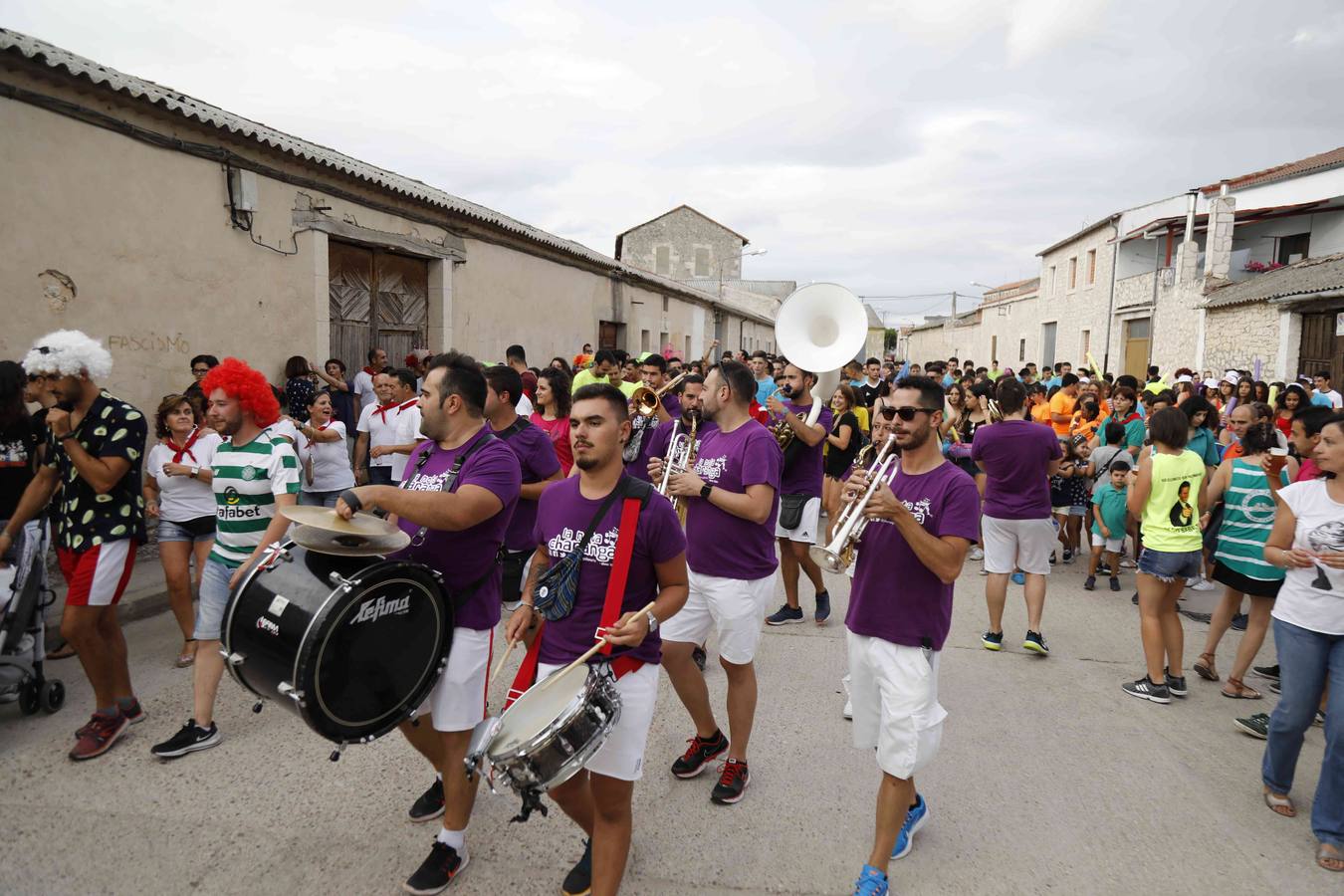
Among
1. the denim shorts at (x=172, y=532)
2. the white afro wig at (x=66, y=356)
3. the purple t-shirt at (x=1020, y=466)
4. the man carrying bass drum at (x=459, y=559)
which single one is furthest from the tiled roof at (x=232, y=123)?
the purple t-shirt at (x=1020, y=466)

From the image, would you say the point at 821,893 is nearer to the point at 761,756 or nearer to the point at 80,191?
the point at 761,756

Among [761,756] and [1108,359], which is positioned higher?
[1108,359]

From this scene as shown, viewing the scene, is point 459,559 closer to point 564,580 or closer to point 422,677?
point 422,677

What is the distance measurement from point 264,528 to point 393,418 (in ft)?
10.5

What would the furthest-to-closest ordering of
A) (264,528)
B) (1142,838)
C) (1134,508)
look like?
(1134,508) → (264,528) → (1142,838)

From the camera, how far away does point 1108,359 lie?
27156mm

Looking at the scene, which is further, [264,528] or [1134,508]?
[1134,508]

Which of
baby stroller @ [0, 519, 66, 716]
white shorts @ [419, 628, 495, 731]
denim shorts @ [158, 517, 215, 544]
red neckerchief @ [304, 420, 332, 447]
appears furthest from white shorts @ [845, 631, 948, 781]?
red neckerchief @ [304, 420, 332, 447]

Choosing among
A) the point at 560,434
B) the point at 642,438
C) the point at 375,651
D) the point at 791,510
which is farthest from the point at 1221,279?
the point at 375,651

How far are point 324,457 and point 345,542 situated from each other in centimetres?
422

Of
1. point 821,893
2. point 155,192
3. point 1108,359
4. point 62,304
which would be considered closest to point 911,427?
point 821,893

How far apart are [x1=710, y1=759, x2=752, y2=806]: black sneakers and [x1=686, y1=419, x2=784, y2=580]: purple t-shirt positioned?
2.79 feet

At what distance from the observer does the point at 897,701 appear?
2910 millimetres

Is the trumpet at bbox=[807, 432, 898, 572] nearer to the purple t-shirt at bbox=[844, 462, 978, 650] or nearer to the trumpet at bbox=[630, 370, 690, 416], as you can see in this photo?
the purple t-shirt at bbox=[844, 462, 978, 650]
